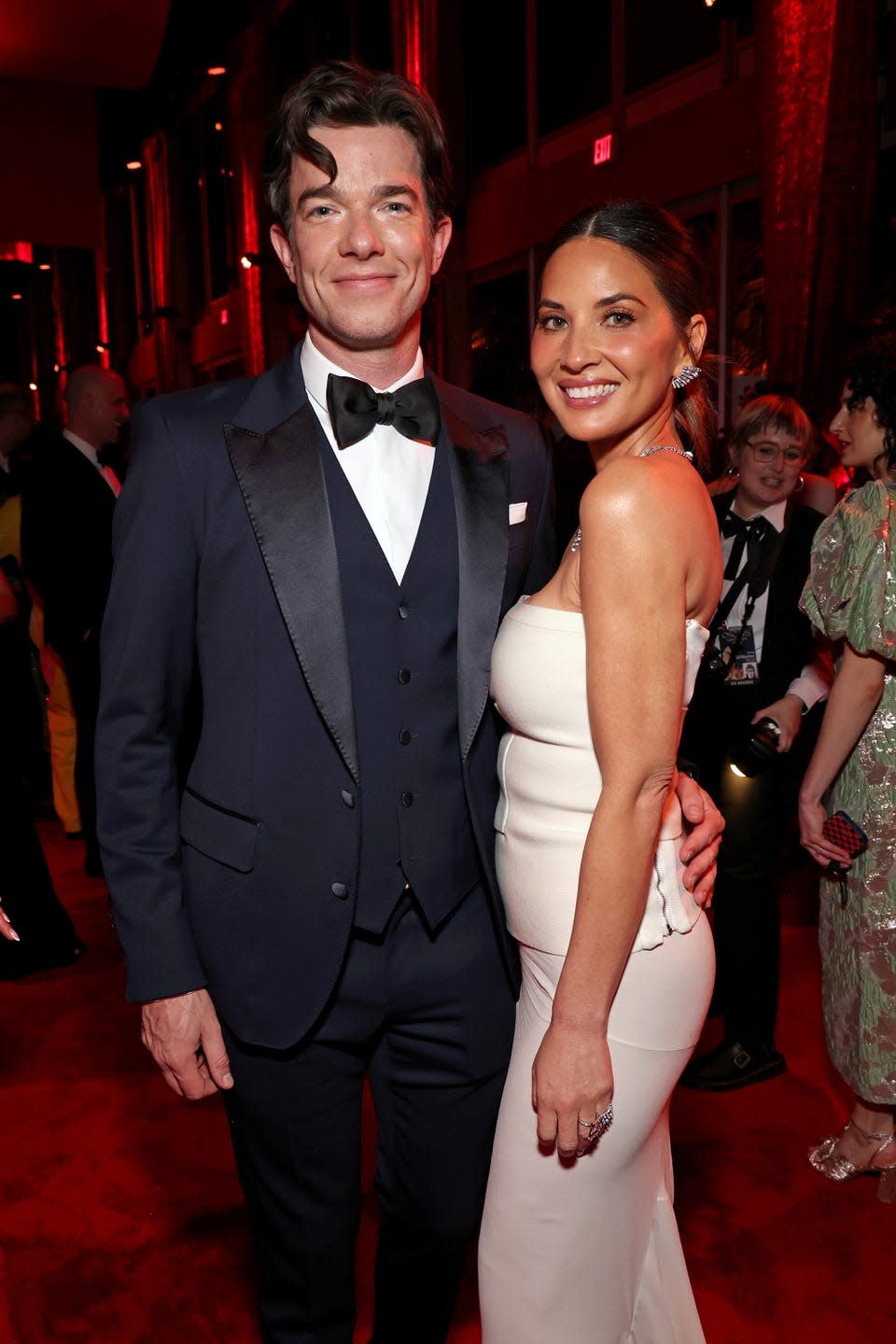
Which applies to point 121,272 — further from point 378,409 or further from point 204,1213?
point 378,409

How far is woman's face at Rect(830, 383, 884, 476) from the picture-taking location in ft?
8.68

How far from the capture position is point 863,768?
2.61 meters

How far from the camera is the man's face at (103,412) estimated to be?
16.2ft

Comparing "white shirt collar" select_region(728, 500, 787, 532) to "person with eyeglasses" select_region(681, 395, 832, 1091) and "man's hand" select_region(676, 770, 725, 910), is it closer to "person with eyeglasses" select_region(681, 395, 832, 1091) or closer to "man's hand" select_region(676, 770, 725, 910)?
"person with eyeglasses" select_region(681, 395, 832, 1091)

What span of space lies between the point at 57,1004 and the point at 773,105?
16.0 feet

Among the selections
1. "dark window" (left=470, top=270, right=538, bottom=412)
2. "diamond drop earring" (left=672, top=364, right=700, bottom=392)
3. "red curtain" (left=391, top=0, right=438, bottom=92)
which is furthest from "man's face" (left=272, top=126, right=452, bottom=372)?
"red curtain" (left=391, top=0, right=438, bottom=92)

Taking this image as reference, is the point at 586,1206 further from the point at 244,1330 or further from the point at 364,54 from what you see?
the point at 364,54

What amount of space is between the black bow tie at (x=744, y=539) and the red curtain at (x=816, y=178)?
2.43 meters

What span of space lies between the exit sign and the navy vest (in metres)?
6.15

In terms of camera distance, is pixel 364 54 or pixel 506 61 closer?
pixel 506 61

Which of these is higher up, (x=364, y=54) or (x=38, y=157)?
(x=364, y=54)

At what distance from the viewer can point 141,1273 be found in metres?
2.35

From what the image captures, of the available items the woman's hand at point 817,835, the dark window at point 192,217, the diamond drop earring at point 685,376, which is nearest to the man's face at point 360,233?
the diamond drop earring at point 685,376

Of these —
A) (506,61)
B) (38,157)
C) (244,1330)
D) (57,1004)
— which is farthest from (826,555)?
(38,157)
